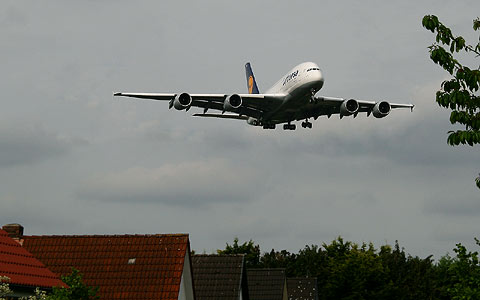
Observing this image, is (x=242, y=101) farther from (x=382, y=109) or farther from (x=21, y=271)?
(x=21, y=271)

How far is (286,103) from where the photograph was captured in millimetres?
47938

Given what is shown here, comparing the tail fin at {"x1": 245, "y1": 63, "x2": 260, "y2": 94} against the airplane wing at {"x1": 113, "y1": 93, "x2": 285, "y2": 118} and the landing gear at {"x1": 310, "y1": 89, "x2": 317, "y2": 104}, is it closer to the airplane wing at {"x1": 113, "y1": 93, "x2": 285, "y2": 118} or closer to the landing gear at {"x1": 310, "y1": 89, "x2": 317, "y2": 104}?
the airplane wing at {"x1": 113, "y1": 93, "x2": 285, "y2": 118}

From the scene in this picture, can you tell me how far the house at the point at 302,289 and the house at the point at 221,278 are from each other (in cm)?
2852

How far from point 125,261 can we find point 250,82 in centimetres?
4831

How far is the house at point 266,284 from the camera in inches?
1741

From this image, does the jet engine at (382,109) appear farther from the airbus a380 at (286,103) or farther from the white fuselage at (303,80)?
the white fuselage at (303,80)

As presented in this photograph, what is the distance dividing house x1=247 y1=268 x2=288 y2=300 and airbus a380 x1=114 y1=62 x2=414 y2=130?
9589 mm

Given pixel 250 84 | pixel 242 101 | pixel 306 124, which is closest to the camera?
pixel 242 101

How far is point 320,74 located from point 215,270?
17.3 meters

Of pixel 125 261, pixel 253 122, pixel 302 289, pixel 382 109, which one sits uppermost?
pixel 253 122

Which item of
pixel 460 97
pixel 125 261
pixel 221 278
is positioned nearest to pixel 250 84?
pixel 221 278

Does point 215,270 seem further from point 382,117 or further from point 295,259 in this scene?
point 295,259

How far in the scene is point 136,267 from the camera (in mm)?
23766

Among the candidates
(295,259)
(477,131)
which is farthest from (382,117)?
(295,259)
